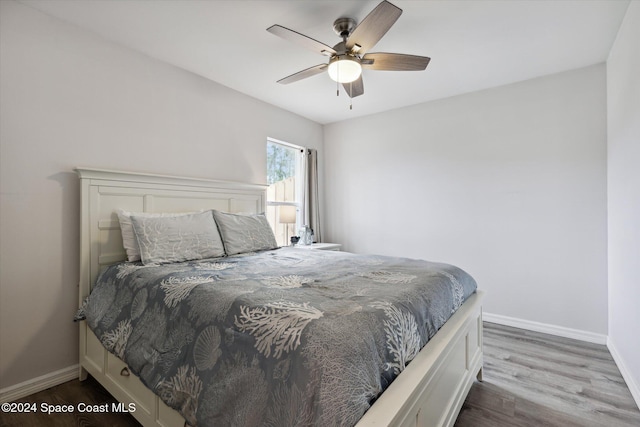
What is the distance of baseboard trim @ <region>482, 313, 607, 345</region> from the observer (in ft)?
9.03

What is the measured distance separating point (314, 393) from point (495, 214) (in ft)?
10.2

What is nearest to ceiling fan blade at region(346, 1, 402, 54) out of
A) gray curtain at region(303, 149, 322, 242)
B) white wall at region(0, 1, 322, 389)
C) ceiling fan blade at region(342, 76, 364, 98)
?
ceiling fan blade at region(342, 76, 364, 98)

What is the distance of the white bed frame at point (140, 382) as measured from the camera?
112 centimetres

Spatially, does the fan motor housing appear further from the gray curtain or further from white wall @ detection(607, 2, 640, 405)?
the gray curtain

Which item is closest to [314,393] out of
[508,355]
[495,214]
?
[508,355]

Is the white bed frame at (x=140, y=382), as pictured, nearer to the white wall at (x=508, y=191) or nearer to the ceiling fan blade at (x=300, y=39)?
the white wall at (x=508, y=191)

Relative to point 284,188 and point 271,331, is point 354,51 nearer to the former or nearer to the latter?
point 271,331

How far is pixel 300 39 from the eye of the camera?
6.35 feet

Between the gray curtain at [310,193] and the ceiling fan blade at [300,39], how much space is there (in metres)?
2.23

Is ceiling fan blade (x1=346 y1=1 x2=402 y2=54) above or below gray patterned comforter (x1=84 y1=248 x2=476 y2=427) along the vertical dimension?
above

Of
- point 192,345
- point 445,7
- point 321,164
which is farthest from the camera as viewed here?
point 321,164

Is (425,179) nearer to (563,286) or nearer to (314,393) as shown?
(563,286)

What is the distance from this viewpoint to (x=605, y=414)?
1.77m

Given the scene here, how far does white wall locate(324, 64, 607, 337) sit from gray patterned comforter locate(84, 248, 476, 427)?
1626 millimetres
